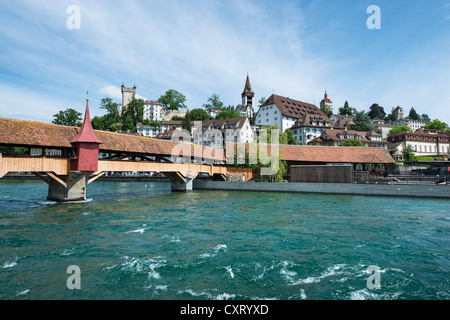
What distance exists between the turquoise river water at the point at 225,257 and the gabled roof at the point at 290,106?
58.8m

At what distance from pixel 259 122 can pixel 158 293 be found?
7255cm

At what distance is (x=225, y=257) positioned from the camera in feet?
26.6

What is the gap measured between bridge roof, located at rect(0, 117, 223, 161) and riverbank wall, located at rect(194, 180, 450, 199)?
10.1 metres

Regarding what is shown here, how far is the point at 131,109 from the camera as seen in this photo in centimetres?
9462

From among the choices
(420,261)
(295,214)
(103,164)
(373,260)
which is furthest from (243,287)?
(103,164)

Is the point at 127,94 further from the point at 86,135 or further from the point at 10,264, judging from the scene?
the point at 10,264

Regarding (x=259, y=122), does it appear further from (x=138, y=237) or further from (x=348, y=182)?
(x=138, y=237)

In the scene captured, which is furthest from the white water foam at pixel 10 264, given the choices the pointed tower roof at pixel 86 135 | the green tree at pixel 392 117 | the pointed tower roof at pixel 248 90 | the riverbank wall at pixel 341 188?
the green tree at pixel 392 117

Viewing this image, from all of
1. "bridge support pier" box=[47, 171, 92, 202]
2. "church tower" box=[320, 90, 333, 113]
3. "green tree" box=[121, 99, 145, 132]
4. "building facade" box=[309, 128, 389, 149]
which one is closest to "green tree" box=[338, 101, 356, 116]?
"church tower" box=[320, 90, 333, 113]

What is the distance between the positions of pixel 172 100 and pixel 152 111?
957cm

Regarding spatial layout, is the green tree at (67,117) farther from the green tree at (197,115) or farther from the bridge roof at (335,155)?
the bridge roof at (335,155)

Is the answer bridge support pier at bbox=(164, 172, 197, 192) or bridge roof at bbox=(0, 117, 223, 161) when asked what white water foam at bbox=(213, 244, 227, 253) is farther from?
bridge support pier at bbox=(164, 172, 197, 192)

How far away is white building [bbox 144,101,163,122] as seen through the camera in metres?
105

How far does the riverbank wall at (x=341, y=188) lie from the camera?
23953 mm
